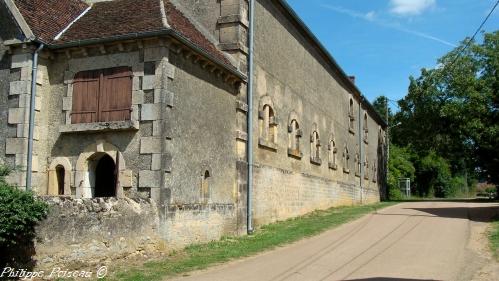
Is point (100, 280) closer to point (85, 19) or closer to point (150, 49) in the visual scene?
point (150, 49)

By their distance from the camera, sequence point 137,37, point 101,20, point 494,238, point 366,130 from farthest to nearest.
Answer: point 366,130, point 494,238, point 101,20, point 137,37

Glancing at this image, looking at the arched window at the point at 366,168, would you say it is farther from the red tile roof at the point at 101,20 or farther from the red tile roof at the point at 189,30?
the red tile roof at the point at 101,20

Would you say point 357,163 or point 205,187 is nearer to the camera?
point 205,187

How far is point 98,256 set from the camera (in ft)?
33.7

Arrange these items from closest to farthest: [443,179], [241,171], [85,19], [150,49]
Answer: [150,49], [85,19], [241,171], [443,179]

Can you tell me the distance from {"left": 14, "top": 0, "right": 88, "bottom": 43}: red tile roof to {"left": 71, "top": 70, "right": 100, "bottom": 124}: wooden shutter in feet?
4.56

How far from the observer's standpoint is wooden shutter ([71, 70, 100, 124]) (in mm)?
12717

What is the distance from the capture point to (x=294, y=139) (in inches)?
832

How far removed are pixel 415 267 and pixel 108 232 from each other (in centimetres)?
618

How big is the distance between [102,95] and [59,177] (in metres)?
2.40

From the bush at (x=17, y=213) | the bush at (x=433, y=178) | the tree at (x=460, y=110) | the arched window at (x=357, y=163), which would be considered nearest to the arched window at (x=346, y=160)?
the arched window at (x=357, y=163)

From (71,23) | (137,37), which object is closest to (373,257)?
(137,37)

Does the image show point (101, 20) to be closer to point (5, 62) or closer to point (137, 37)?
point (137, 37)

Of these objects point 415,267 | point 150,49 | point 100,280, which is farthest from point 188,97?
point 415,267
